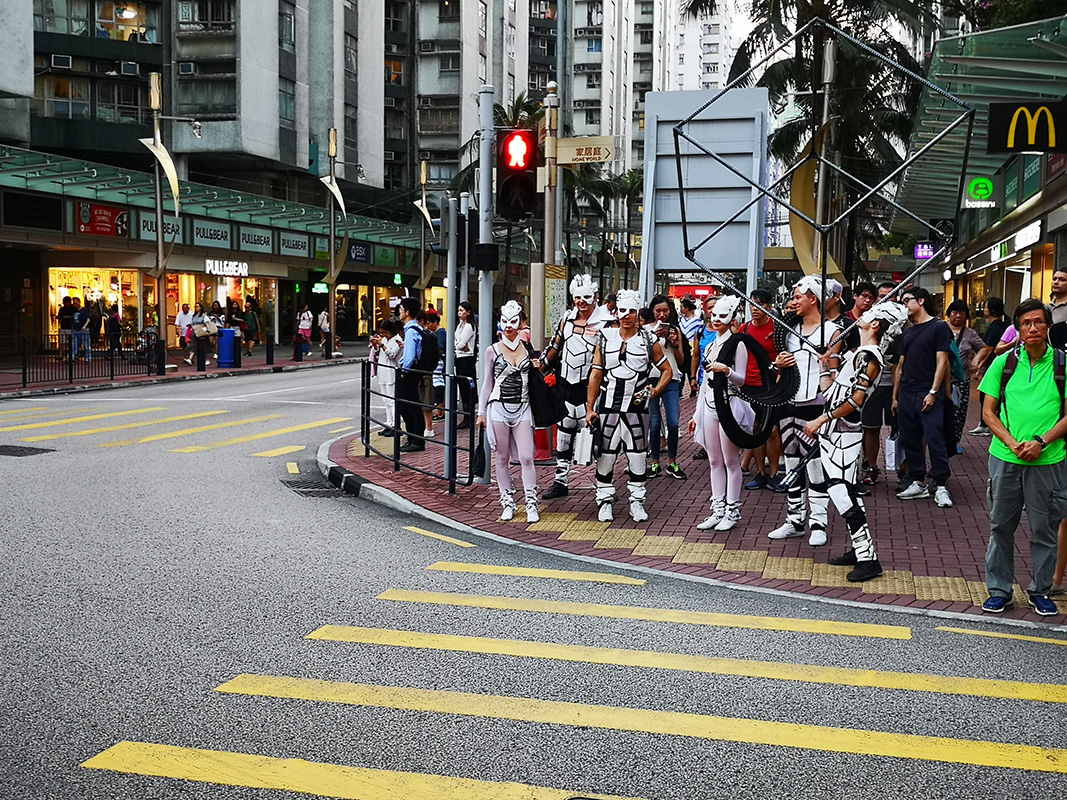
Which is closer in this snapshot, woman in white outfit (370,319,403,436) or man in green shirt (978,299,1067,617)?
man in green shirt (978,299,1067,617)

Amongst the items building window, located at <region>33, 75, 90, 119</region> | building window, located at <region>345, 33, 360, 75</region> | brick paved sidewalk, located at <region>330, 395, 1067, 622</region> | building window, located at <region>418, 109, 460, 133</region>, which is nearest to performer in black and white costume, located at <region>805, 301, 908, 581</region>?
brick paved sidewalk, located at <region>330, 395, 1067, 622</region>

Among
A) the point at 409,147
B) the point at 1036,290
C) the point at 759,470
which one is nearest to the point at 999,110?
the point at 759,470

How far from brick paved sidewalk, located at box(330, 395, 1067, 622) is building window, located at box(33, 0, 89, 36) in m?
38.3

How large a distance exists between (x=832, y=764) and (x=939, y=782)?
42cm

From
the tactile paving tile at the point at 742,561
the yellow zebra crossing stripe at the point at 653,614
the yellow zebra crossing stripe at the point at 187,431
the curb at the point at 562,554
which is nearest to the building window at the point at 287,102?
the yellow zebra crossing stripe at the point at 187,431

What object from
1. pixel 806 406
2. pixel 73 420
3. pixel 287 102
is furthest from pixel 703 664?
pixel 287 102

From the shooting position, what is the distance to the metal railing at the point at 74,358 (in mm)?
24906

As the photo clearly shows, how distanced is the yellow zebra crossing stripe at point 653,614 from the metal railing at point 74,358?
65.5ft

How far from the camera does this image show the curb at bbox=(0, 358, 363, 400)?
23.6 meters

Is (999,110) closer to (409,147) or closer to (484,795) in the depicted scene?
(484,795)

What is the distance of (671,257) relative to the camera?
45.2ft

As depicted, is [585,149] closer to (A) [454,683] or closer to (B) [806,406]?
(B) [806,406]

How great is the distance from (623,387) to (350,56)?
50.5 metres

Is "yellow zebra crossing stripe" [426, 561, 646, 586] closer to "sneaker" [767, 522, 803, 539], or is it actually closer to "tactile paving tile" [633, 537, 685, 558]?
"tactile paving tile" [633, 537, 685, 558]
